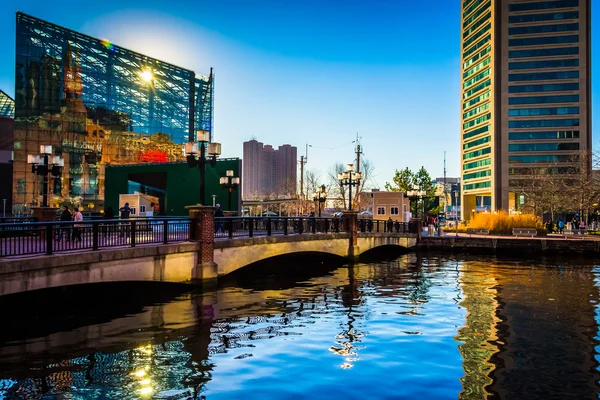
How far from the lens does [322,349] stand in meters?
10.6

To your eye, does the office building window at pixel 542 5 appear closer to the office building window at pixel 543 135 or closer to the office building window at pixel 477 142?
the office building window at pixel 543 135

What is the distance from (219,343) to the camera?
1112 cm

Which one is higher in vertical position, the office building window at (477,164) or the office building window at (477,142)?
the office building window at (477,142)

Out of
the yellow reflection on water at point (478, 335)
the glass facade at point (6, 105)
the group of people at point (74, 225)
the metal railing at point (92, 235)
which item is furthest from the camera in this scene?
the glass facade at point (6, 105)

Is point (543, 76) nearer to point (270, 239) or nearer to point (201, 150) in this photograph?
point (270, 239)

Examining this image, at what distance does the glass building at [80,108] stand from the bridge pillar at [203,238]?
41288mm

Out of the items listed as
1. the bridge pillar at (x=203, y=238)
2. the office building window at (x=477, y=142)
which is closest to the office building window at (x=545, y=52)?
the office building window at (x=477, y=142)

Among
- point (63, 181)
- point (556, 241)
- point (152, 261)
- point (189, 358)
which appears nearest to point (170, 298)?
point (152, 261)

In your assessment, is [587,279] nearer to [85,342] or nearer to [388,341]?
[388,341]

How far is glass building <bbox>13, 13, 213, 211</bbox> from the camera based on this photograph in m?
57.8

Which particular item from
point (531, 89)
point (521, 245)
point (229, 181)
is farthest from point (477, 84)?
point (229, 181)

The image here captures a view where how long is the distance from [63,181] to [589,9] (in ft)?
324

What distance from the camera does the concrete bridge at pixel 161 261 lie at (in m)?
12.4

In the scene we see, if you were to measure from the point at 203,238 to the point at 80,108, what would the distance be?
163 ft
